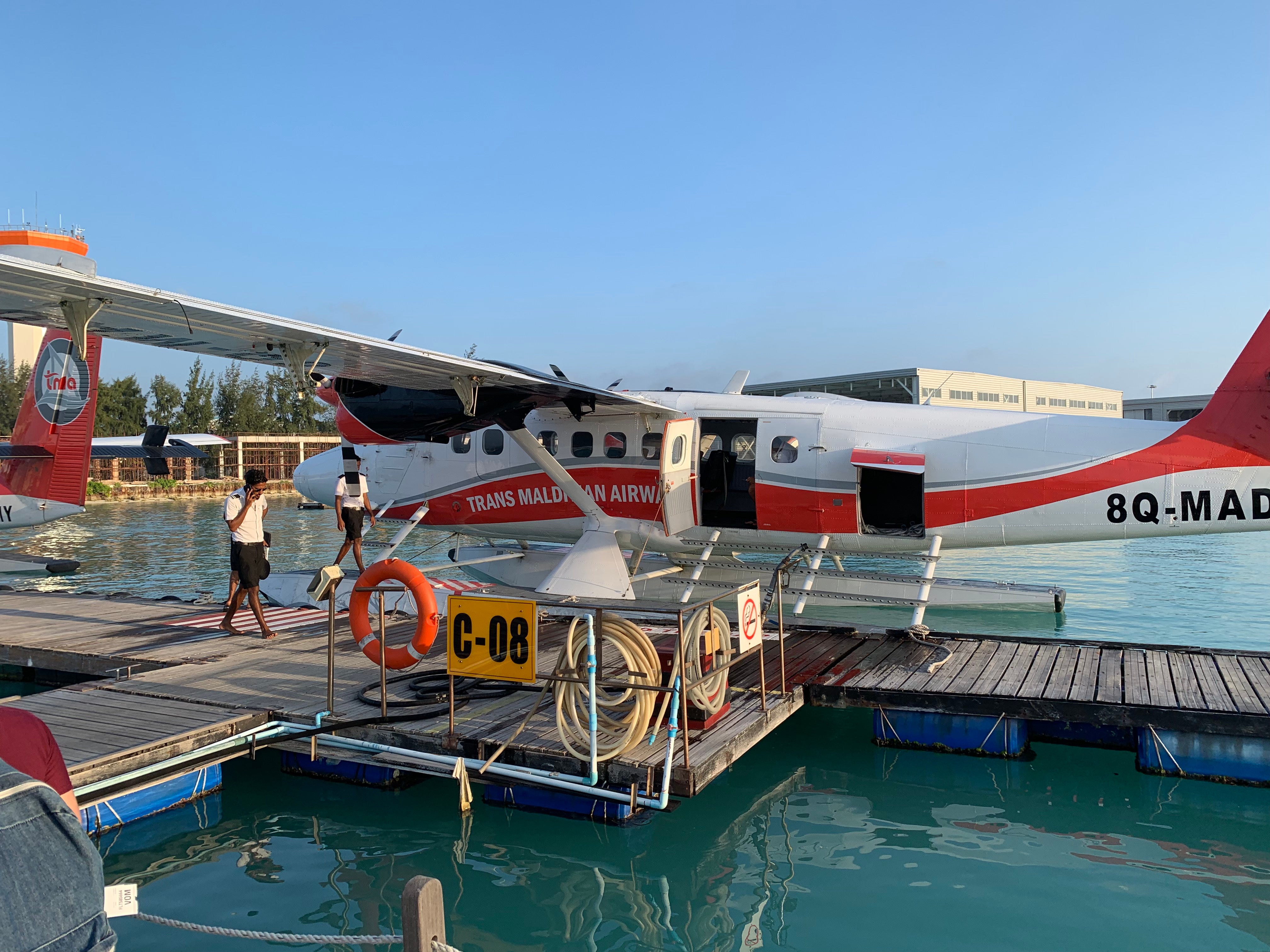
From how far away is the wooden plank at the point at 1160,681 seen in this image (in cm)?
711

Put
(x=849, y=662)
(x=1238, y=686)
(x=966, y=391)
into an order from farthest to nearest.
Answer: (x=966, y=391), (x=849, y=662), (x=1238, y=686)

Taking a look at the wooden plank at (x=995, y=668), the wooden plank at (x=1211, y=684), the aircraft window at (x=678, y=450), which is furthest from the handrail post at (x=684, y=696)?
the aircraft window at (x=678, y=450)

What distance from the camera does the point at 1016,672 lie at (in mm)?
8219

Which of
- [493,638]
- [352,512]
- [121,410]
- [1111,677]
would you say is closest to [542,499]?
[352,512]

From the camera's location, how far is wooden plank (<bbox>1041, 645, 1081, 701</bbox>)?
7.40m

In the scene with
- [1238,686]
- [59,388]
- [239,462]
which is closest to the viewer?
[1238,686]

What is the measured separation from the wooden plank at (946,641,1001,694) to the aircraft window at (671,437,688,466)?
395 centimetres

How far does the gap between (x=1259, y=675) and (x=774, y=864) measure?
5.38 m

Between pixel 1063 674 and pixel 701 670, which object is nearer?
pixel 701 670

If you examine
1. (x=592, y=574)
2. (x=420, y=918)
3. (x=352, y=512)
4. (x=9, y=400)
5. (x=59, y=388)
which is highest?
(x=9, y=400)

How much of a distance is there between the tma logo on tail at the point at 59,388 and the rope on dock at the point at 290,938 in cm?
1628

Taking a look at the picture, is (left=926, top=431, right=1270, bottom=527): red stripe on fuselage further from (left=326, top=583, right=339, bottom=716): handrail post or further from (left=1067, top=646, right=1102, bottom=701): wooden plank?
(left=326, top=583, right=339, bottom=716): handrail post

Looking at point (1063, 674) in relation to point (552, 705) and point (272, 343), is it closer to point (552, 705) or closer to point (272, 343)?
point (552, 705)

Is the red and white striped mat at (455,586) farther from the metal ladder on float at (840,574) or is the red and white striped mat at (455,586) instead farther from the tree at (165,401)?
the tree at (165,401)
